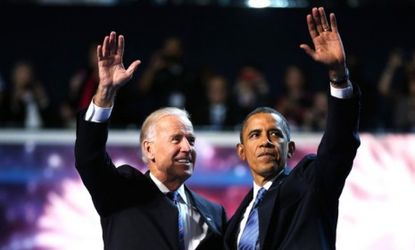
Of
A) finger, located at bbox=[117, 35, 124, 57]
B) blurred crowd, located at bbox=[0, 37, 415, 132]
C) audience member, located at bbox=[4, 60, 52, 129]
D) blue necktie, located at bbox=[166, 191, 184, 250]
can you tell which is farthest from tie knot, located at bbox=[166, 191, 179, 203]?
audience member, located at bbox=[4, 60, 52, 129]

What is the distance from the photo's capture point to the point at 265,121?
3.96 meters

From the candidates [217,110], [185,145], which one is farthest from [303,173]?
[217,110]

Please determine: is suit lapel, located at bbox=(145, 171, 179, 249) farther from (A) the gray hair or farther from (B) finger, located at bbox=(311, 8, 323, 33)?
(B) finger, located at bbox=(311, 8, 323, 33)

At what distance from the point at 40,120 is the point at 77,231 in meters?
1.13

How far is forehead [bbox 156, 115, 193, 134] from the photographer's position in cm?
403

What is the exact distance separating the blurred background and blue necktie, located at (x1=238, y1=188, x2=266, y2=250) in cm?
248

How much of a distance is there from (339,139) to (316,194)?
0.84 ft

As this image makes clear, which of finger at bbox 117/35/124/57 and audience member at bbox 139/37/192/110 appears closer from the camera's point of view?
finger at bbox 117/35/124/57

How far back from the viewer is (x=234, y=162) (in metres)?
6.50

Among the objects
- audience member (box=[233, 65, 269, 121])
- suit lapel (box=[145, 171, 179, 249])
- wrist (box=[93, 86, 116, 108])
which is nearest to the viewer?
wrist (box=[93, 86, 116, 108])

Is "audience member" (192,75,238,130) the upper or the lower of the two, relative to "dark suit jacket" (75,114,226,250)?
upper

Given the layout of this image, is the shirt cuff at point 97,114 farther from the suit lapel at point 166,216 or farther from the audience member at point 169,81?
the audience member at point 169,81

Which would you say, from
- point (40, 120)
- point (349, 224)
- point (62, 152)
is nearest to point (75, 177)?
point (62, 152)

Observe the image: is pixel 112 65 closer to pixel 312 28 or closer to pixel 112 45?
pixel 112 45
